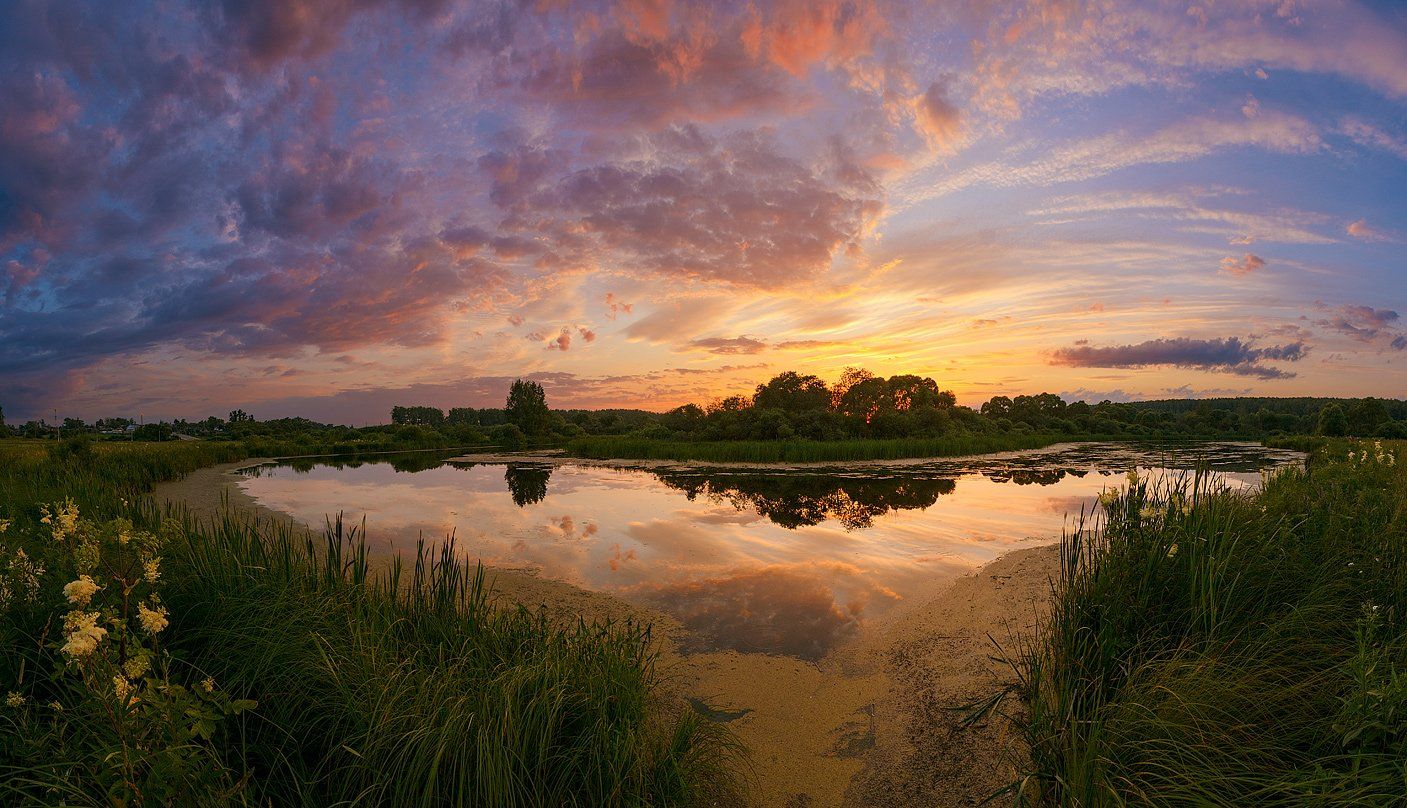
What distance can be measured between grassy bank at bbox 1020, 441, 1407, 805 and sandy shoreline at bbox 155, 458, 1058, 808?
64 cm

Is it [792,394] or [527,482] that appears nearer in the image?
[527,482]

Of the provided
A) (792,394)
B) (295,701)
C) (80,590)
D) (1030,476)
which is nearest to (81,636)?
(80,590)

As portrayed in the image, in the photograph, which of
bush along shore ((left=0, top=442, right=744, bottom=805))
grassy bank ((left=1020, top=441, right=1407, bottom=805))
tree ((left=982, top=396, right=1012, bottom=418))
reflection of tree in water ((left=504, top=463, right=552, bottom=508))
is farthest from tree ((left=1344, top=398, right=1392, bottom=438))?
bush along shore ((left=0, top=442, right=744, bottom=805))

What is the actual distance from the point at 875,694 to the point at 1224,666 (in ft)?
8.55

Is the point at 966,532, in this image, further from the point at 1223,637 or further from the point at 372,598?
the point at 372,598

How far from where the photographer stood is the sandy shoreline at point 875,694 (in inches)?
154

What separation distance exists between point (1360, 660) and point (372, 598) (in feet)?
20.6

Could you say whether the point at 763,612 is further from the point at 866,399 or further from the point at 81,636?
the point at 866,399

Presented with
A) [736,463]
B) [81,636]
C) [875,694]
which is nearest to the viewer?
[81,636]

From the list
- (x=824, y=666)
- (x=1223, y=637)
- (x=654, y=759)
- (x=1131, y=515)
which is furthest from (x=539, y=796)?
(x=1131, y=515)

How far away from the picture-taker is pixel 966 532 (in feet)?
39.0

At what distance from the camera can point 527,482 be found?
21.3 metres

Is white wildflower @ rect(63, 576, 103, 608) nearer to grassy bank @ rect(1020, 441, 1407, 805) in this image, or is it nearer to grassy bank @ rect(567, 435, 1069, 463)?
grassy bank @ rect(1020, 441, 1407, 805)

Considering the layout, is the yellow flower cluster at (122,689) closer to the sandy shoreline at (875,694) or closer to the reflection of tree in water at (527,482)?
the sandy shoreline at (875,694)
